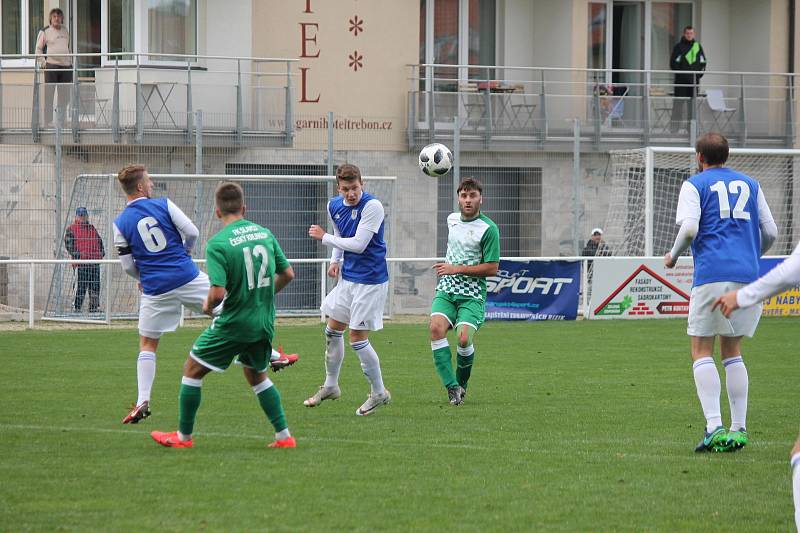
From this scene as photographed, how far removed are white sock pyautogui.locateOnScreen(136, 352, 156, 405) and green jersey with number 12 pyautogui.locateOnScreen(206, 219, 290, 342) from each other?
5.36 feet

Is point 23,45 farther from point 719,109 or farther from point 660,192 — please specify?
point 719,109

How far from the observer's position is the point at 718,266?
333 inches

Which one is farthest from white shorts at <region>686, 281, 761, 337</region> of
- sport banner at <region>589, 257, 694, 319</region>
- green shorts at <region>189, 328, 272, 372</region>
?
sport banner at <region>589, 257, 694, 319</region>

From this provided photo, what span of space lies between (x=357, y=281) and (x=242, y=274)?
2503mm

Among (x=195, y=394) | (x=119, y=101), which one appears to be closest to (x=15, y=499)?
(x=195, y=394)

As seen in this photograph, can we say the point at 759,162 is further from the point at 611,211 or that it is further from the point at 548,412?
the point at 548,412

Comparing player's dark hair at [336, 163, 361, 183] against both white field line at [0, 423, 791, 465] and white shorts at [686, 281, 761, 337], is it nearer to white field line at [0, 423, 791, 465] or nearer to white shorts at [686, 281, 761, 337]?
white field line at [0, 423, 791, 465]

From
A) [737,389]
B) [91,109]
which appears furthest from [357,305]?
[91,109]

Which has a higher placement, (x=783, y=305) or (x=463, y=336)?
(x=463, y=336)

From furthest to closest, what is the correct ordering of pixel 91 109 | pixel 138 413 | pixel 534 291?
1. pixel 91 109
2. pixel 534 291
3. pixel 138 413

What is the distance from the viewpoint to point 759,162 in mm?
26141

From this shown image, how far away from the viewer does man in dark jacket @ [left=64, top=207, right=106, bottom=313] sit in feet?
66.5

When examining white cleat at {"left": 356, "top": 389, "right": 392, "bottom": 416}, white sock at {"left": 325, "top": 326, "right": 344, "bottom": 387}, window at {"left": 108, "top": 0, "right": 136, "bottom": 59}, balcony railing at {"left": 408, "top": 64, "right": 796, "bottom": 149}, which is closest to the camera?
white cleat at {"left": 356, "top": 389, "right": 392, "bottom": 416}

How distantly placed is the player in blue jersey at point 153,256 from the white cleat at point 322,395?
1348mm
